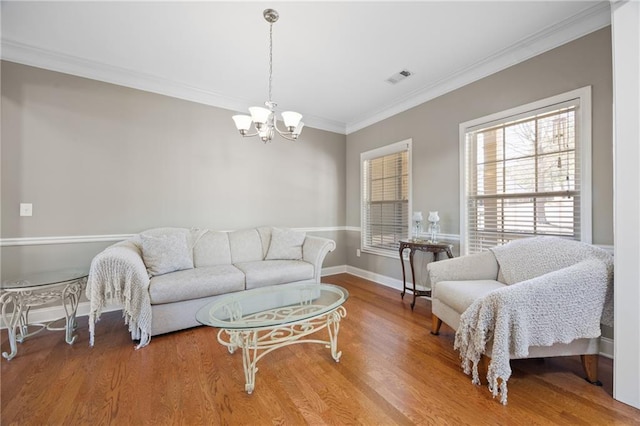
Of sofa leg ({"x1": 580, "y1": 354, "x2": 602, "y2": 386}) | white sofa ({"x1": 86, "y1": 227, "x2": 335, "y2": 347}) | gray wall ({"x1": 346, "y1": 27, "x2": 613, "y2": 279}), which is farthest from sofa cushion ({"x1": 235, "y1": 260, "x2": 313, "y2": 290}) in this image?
sofa leg ({"x1": 580, "y1": 354, "x2": 602, "y2": 386})

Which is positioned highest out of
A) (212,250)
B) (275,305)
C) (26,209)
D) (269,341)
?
(26,209)

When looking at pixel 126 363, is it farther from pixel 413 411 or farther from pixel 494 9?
pixel 494 9

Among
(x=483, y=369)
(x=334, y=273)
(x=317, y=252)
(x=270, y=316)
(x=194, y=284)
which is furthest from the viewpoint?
(x=334, y=273)

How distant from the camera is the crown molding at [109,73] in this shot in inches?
97.9

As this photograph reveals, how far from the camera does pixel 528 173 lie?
96.9 inches

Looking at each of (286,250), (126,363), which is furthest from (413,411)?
(286,250)

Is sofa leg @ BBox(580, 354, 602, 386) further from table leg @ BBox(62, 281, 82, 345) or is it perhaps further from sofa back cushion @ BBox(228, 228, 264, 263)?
table leg @ BBox(62, 281, 82, 345)

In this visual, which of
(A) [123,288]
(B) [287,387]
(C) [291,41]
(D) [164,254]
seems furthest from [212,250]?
(C) [291,41]

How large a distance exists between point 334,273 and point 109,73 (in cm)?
402

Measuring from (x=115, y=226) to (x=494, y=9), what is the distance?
13.5ft

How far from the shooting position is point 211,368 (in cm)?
185

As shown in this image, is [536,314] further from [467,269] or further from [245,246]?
[245,246]

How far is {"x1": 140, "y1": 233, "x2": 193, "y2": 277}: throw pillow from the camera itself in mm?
2535

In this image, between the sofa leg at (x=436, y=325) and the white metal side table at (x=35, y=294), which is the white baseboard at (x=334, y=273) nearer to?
the white metal side table at (x=35, y=294)
